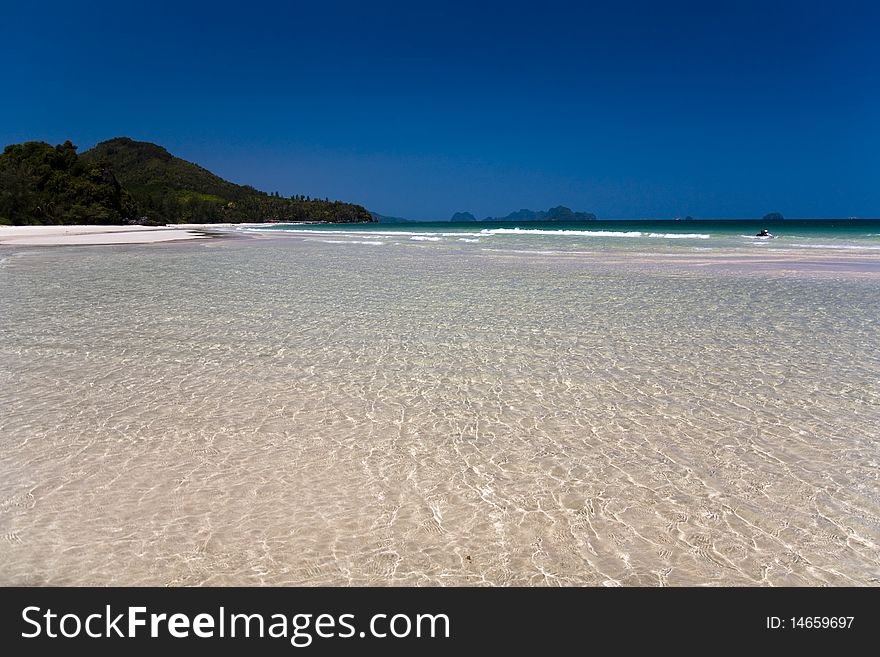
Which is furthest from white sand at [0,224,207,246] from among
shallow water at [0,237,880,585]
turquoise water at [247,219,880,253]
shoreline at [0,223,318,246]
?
shallow water at [0,237,880,585]

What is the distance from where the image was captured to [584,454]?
15.1 feet

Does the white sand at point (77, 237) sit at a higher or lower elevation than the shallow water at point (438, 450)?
higher

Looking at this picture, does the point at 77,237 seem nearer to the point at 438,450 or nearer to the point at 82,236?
the point at 82,236

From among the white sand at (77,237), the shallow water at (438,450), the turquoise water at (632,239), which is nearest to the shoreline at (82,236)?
the white sand at (77,237)

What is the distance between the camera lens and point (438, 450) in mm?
4676

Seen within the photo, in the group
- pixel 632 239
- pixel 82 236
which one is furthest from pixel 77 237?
pixel 632 239

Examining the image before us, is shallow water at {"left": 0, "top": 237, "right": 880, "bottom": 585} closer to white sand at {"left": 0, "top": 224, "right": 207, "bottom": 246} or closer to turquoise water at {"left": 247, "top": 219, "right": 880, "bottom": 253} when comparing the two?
turquoise water at {"left": 247, "top": 219, "right": 880, "bottom": 253}

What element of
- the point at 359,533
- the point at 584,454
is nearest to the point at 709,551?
the point at 584,454

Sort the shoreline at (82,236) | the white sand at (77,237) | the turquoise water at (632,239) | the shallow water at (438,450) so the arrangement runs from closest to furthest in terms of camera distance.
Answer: the shallow water at (438,450), the shoreline at (82,236), the white sand at (77,237), the turquoise water at (632,239)

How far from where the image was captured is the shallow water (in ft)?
10.6

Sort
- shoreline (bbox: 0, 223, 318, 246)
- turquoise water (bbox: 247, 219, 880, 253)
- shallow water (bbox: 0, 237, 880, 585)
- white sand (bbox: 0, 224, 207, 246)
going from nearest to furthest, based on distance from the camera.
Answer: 1. shallow water (bbox: 0, 237, 880, 585)
2. shoreline (bbox: 0, 223, 318, 246)
3. white sand (bbox: 0, 224, 207, 246)
4. turquoise water (bbox: 247, 219, 880, 253)

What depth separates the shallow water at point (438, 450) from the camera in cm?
323

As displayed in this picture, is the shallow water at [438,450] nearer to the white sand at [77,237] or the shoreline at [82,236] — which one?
the shoreline at [82,236]

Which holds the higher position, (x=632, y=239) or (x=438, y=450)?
(x=632, y=239)
